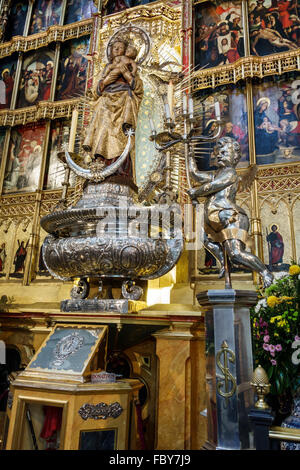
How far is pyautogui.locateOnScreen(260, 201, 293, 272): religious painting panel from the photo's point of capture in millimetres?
3747

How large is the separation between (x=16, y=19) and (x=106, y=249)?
6683 mm

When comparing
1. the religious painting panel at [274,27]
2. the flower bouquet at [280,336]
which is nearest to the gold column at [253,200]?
the religious painting panel at [274,27]

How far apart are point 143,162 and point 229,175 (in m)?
2.16

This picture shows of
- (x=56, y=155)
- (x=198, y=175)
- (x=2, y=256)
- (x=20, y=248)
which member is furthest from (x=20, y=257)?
(x=198, y=175)

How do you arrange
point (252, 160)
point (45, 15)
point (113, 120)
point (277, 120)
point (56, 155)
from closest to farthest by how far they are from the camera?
point (113, 120) < point (252, 160) < point (277, 120) < point (56, 155) < point (45, 15)

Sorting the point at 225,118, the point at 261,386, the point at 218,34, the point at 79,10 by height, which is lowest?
the point at 261,386

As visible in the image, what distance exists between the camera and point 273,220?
12.9ft

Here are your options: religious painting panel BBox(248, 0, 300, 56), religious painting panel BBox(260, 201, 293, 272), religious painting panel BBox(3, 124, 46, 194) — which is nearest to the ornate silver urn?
religious painting panel BBox(260, 201, 293, 272)

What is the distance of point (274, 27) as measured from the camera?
470 centimetres

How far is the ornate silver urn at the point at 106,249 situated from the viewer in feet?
8.88

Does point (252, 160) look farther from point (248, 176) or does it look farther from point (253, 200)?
point (248, 176)

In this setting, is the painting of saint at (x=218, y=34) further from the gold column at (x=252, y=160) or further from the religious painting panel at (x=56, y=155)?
the religious painting panel at (x=56, y=155)

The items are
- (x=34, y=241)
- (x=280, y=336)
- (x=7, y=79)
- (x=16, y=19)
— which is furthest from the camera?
(x=16, y=19)

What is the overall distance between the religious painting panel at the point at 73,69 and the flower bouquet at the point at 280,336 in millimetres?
4850
